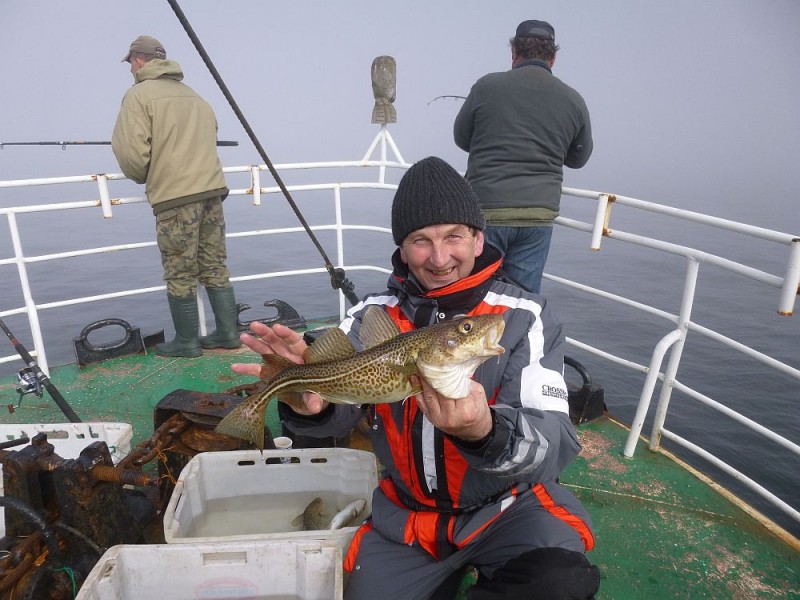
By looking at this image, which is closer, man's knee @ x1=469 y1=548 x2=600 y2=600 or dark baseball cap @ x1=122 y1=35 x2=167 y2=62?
man's knee @ x1=469 y1=548 x2=600 y2=600

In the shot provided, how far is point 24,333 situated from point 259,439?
1360 centimetres

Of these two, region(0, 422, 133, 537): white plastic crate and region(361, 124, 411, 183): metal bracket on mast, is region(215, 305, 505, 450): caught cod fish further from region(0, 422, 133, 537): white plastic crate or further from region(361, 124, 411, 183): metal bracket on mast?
region(361, 124, 411, 183): metal bracket on mast

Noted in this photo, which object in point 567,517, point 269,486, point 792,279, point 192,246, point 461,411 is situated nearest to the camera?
point 461,411

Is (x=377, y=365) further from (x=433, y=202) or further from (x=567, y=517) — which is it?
(x=567, y=517)

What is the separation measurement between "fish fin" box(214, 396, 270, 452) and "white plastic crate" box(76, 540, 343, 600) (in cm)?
50

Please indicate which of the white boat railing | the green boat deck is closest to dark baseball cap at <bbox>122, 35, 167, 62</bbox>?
the white boat railing

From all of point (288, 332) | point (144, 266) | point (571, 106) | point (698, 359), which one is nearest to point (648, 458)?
point (571, 106)

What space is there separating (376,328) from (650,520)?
242 cm

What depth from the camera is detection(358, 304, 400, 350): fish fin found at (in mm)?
2318

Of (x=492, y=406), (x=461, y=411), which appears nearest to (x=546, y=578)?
(x=492, y=406)

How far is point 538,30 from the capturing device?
4188 mm

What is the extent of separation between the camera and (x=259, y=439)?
237 centimetres

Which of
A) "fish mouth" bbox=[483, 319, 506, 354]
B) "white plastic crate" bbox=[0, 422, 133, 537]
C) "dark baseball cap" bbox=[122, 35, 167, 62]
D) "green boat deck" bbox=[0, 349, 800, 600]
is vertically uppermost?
"dark baseball cap" bbox=[122, 35, 167, 62]

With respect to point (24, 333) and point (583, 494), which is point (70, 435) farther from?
point (24, 333)
